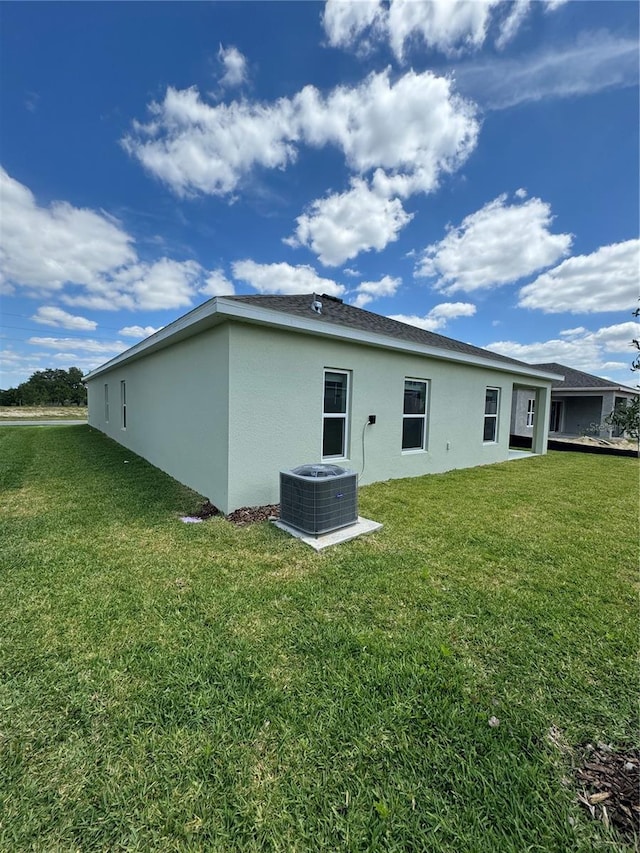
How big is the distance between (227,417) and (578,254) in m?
13.0

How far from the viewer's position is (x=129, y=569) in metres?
3.57

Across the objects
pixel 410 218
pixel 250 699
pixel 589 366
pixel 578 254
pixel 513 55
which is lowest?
pixel 250 699

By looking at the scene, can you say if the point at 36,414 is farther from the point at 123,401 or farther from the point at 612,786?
the point at 612,786

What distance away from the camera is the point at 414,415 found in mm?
7988

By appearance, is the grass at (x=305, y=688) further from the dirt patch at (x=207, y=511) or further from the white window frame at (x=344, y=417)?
the white window frame at (x=344, y=417)

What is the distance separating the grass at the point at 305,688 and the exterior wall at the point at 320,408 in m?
1.47

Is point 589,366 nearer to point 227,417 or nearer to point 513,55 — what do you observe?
point 513,55

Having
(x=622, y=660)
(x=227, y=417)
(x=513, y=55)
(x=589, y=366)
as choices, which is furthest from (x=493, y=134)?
(x=589, y=366)

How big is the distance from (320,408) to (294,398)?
1.94ft

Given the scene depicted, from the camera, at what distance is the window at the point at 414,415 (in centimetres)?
780

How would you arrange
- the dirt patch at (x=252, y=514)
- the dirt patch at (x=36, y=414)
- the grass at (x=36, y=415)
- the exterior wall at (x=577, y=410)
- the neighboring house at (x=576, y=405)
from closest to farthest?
the dirt patch at (x=252, y=514) → the neighboring house at (x=576, y=405) → the exterior wall at (x=577, y=410) → the grass at (x=36, y=415) → the dirt patch at (x=36, y=414)

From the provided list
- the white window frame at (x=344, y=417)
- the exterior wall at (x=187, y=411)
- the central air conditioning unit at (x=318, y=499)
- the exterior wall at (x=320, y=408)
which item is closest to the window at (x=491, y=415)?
the exterior wall at (x=320, y=408)

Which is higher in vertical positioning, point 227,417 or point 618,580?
point 227,417

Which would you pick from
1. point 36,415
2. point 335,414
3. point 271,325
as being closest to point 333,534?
point 335,414
